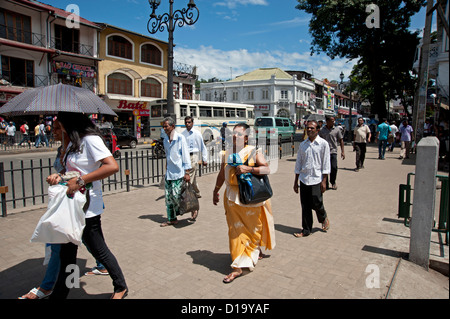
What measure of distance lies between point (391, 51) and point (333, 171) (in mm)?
23298

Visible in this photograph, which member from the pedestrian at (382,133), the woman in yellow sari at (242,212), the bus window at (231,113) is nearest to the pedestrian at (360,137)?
the pedestrian at (382,133)

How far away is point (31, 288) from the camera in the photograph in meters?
3.34

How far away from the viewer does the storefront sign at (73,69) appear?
23812 millimetres

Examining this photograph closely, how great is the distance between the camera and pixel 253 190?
3475 mm

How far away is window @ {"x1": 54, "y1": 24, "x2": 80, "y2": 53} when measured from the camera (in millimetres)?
24328

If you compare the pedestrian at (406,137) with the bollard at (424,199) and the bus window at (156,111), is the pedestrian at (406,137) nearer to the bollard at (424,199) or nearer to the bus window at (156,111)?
the bollard at (424,199)

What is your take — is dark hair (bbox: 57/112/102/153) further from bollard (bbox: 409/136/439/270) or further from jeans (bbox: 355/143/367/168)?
jeans (bbox: 355/143/367/168)

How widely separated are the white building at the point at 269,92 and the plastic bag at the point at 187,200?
4614cm

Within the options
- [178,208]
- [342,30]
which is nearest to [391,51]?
[342,30]

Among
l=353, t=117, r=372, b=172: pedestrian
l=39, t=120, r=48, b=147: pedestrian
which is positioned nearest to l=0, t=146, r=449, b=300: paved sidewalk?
l=353, t=117, r=372, b=172: pedestrian

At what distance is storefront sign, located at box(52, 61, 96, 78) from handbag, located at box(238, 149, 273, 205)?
25043 millimetres

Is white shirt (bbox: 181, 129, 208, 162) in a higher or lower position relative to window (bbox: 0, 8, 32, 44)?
lower

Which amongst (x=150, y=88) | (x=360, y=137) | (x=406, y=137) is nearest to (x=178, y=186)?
(x=360, y=137)
